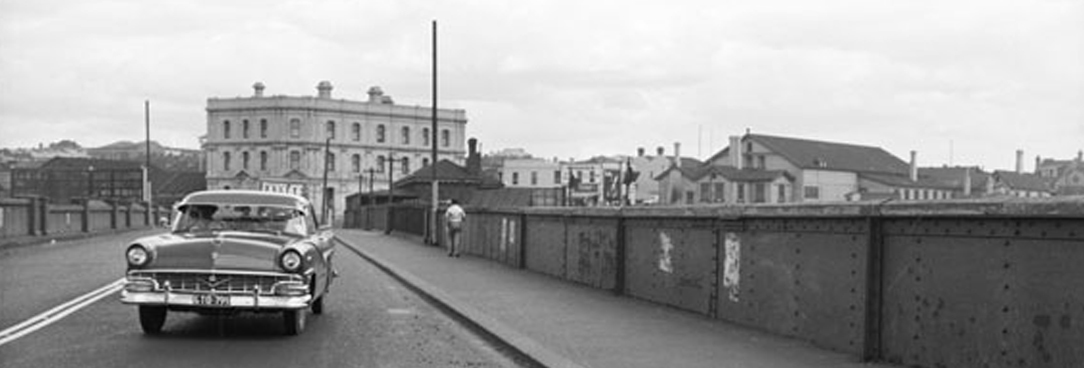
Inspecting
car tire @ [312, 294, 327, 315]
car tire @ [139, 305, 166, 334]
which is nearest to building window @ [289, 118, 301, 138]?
car tire @ [312, 294, 327, 315]

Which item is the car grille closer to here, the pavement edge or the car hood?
the car hood

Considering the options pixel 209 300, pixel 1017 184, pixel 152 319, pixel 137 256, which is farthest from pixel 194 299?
pixel 1017 184

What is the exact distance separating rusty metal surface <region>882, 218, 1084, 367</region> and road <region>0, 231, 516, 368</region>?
359 cm

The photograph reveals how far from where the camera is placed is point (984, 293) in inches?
304

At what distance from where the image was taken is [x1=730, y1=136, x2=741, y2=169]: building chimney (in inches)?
4104

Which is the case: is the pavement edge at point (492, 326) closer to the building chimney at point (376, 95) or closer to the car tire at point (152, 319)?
the car tire at point (152, 319)

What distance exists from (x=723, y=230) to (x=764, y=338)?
181 centimetres

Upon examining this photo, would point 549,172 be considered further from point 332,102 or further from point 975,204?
point 975,204

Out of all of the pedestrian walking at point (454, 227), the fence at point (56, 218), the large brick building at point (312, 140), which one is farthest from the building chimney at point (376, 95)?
the pedestrian walking at point (454, 227)

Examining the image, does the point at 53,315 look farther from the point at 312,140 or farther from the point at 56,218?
the point at 312,140

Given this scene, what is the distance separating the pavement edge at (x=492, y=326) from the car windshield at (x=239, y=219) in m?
2.39

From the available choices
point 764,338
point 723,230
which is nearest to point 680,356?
point 764,338

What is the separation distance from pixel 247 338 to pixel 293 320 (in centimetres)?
51

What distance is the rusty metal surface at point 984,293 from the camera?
6969 millimetres
